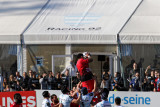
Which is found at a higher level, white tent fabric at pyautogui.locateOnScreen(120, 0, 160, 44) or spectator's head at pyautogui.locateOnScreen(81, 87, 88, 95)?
white tent fabric at pyautogui.locateOnScreen(120, 0, 160, 44)

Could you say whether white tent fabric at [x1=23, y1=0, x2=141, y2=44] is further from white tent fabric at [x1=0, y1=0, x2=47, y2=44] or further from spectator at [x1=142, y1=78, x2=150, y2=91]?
spectator at [x1=142, y1=78, x2=150, y2=91]

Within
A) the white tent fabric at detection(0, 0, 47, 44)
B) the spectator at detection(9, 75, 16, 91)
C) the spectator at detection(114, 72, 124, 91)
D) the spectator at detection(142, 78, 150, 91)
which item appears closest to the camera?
the spectator at detection(114, 72, 124, 91)

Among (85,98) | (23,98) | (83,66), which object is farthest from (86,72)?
(23,98)

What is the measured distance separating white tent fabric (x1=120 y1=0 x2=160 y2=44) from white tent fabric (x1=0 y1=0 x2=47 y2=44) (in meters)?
4.85

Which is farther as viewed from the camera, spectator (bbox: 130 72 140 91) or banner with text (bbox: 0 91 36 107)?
spectator (bbox: 130 72 140 91)

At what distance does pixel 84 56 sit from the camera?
41.2ft

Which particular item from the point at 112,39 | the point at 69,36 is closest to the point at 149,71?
the point at 112,39

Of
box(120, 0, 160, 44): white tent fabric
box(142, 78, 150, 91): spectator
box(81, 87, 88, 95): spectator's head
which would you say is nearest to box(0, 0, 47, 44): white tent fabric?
box(120, 0, 160, 44): white tent fabric

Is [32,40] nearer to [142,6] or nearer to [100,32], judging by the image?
[100,32]

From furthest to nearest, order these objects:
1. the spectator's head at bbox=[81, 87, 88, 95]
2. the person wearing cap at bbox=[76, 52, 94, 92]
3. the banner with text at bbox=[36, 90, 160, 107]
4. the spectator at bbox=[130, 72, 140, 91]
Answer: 1. the spectator at bbox=[130, 72, 140, 91]
2. the banner with text at bbox=[36, 90, 160, 107]
3. the person wearing cap at bbox=[76, 52, 94, 92]
4. the spectator's head at bbox=[81, 87, 88, 95]

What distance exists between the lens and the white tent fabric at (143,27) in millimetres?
19422

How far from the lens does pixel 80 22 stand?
67.6 ft

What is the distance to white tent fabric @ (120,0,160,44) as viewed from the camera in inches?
765

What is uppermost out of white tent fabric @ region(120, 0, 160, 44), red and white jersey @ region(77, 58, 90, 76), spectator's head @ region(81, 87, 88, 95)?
white tent fabric @ region(120, 0, 160, 44)
